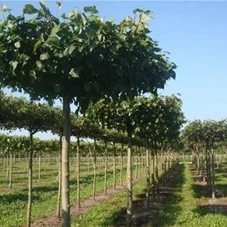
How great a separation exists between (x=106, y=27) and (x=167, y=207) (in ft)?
34.0

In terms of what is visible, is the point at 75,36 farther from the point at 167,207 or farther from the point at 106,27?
the point at 167,207

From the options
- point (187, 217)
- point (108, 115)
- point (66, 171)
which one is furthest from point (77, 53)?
point (187, 217)

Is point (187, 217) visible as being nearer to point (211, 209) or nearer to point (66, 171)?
point (211, 209)

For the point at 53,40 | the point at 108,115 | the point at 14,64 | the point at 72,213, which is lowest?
the point at 72,213

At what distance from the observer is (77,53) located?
15.8 feet

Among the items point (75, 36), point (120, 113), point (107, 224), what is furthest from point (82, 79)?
point (107, 224)

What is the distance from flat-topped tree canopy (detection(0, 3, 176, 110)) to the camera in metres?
4.79

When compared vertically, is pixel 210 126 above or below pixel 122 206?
above

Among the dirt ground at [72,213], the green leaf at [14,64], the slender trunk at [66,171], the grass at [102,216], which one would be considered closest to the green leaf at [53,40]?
the green leaf at [14,64]

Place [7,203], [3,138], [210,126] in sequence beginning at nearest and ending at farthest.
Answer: [7,203] < [210,126] < [3,138]

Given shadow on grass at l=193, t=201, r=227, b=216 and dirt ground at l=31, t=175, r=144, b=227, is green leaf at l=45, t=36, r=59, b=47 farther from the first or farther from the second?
shadow on grass at l=193, t=201, r=227, b=216

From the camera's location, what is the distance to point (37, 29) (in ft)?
16.4

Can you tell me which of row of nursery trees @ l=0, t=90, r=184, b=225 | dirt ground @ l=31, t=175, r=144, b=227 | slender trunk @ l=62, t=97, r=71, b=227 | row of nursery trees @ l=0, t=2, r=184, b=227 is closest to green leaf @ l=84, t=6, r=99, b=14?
row of nursery trees @ l=0, t=2, r=184, b=227

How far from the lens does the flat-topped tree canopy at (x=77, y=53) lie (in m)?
4.79
